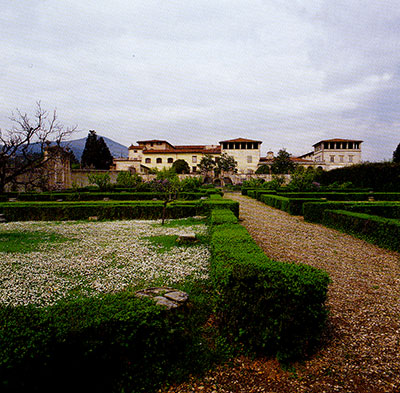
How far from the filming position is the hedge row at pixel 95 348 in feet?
6.49

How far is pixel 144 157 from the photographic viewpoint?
55906 mm

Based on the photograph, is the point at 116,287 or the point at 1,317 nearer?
the point at 1,317

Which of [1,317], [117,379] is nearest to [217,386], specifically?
[117,379]

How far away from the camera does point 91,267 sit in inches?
210

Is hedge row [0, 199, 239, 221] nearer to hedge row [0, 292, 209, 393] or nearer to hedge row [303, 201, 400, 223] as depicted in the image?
hedge row [303, 201, 400, 223]

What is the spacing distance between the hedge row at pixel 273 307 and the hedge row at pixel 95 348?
1.84 feet

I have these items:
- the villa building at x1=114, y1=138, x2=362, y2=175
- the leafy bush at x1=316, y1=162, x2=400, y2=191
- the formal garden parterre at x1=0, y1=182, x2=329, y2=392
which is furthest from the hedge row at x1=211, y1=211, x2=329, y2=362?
the villa building at x1=114, y1=138, x2=362, y2=175

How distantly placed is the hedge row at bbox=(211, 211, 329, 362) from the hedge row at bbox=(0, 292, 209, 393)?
22.0 inches

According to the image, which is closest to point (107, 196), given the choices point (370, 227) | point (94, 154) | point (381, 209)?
point (370, 227)

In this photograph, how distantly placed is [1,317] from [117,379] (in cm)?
115

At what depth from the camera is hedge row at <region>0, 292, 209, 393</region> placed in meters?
1.98

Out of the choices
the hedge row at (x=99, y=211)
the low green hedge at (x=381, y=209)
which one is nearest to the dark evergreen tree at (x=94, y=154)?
the hedge row at (x=99, y=211)

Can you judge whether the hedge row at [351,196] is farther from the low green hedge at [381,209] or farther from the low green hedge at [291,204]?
the low green hedge at [381,209]

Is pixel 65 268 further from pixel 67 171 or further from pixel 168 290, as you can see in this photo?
pixel 67 171
